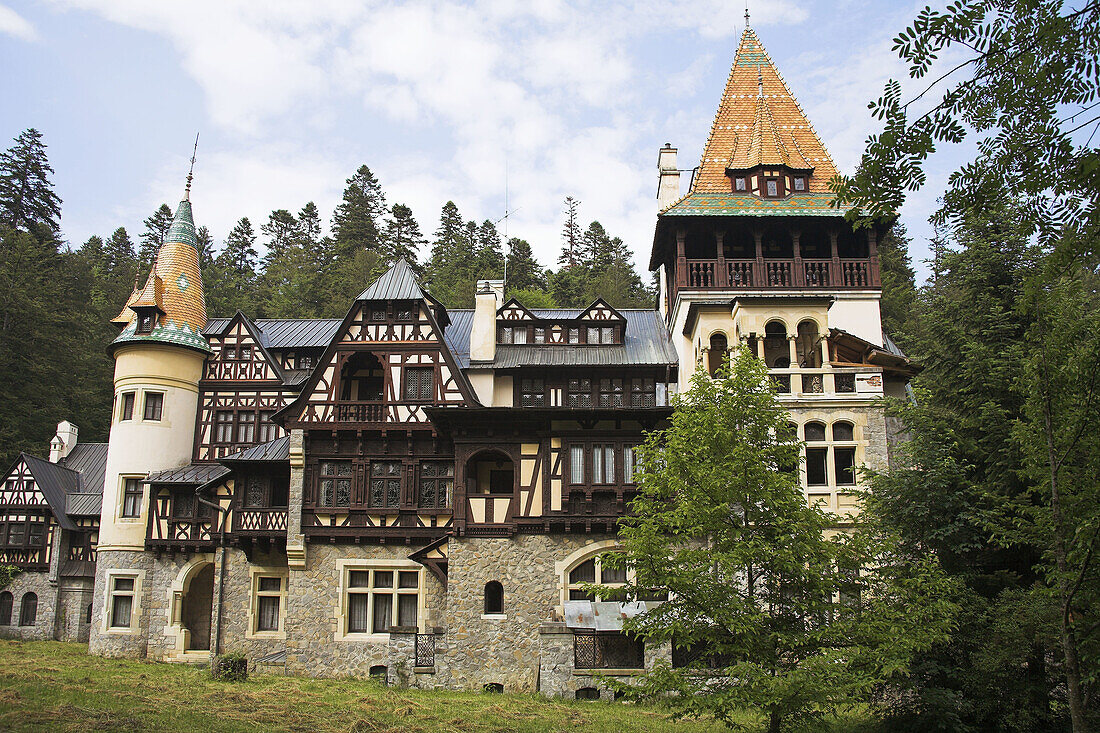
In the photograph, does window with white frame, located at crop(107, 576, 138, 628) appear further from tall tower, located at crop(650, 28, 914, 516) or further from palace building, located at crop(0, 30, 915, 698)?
tall tower, located at crop(650, 28, 914, 516)

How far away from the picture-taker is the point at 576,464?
2619 centimetres

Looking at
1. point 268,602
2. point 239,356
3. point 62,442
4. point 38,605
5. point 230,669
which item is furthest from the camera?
point 62,442

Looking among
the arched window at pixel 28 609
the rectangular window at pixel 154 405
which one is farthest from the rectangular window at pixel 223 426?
the arched window at pixel 28 609

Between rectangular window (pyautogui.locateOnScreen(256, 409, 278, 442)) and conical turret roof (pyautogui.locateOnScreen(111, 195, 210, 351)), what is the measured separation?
3639 mm

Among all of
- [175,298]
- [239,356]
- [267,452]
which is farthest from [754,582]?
[175,298]

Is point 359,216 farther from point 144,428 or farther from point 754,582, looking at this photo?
point 754,582

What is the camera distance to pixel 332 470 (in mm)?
28312

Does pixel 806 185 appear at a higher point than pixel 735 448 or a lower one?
higher

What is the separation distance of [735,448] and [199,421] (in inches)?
984

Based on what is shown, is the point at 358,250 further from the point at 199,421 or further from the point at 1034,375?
the point at 1034,375

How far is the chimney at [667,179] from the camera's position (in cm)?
3406

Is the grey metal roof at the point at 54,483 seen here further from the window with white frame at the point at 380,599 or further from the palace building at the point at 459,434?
the window with white frame at the point at 380,599

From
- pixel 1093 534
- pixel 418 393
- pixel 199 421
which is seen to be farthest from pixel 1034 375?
pixel 199 421

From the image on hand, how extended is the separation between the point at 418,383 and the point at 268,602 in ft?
31.2
